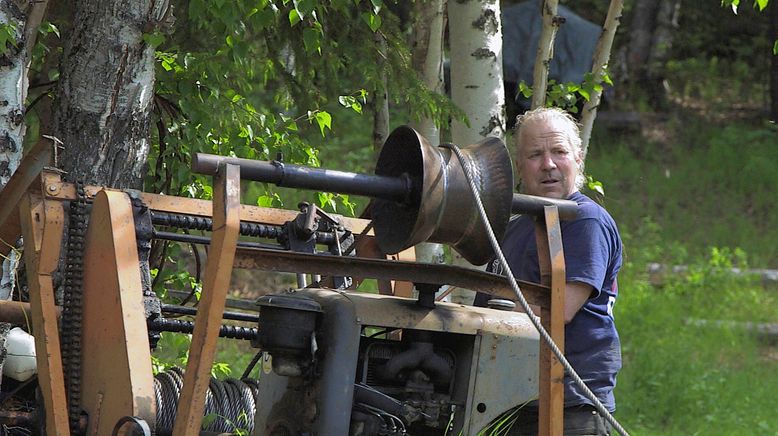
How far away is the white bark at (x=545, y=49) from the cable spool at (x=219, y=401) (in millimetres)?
2688

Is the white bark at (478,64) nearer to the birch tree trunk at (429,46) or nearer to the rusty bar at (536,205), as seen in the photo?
the birch tree trunk at (429,46)

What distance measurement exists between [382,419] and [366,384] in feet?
0.60

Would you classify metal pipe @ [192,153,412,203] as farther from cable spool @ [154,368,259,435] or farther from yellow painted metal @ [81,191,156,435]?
cable spool @ [154,368,259,435]

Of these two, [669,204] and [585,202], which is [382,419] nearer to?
[585,202]

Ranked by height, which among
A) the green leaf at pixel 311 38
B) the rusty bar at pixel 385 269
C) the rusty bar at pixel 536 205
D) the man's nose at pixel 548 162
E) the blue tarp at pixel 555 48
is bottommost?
the rusty bar at pixel 385 269

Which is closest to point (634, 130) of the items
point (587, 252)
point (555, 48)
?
point (555, 48)

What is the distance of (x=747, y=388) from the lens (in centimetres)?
915

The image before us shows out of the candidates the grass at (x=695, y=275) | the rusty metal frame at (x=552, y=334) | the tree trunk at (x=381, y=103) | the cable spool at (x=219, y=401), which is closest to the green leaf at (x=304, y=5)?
the tree trunk at (x=381, y=103)

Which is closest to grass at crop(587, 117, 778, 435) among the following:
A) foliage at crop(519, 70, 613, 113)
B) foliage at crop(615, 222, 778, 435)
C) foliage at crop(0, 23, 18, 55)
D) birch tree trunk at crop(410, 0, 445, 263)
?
foliage at crop(615, 222, 778, 435)

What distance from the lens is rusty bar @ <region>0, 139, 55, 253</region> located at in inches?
171

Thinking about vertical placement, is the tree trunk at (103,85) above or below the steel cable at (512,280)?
above

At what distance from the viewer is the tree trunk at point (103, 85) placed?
204 inches

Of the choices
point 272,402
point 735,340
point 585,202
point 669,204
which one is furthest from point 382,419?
point 669,204

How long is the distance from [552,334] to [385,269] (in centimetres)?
56
